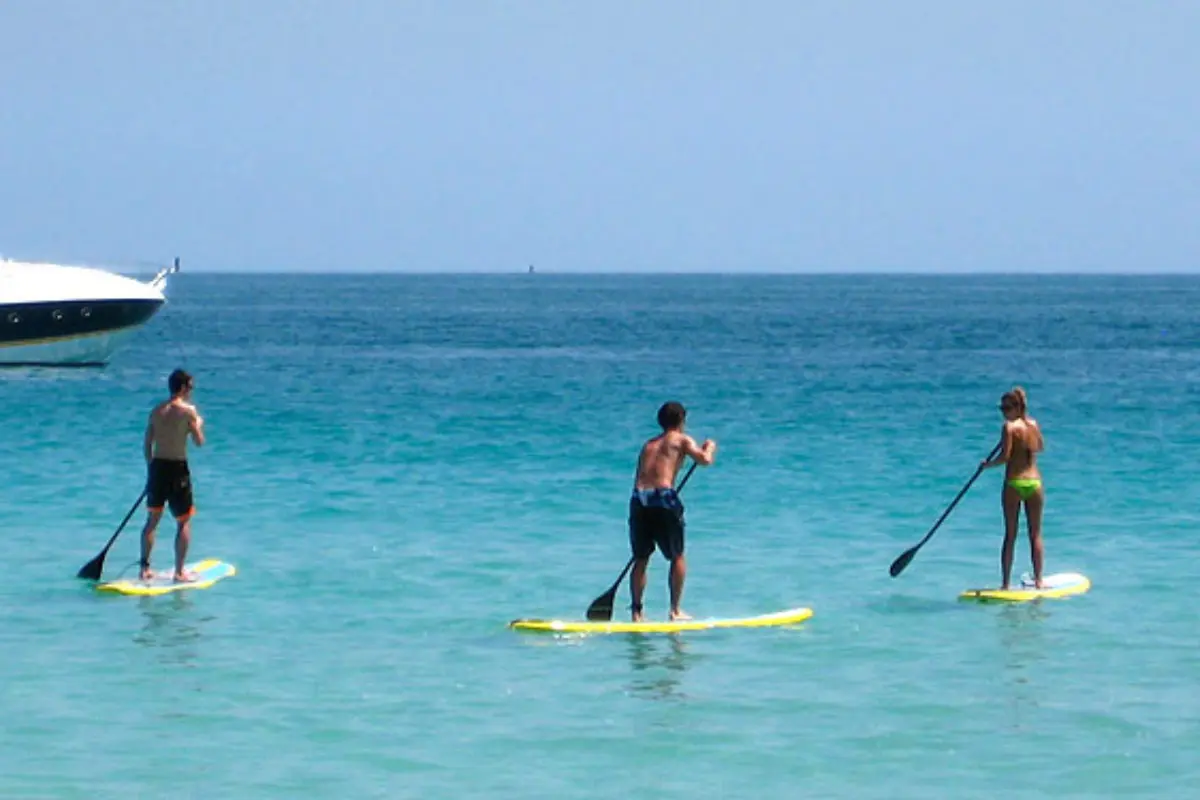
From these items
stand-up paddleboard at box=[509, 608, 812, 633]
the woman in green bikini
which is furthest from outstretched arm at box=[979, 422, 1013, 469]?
stand-up paddleboard at box=[509, 608, 812, 633]

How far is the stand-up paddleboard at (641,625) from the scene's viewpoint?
606 inches

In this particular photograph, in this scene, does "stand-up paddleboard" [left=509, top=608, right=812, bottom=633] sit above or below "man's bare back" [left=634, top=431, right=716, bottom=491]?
below

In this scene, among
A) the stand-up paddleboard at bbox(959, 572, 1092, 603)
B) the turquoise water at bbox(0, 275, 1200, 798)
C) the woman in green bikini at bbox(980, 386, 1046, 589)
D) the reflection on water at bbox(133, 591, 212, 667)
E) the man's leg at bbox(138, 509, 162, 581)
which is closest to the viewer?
the turquoise water at bbox(0, 275, 1200, 798)

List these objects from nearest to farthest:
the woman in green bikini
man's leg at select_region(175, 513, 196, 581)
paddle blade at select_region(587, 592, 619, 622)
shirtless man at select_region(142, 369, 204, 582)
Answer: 1. paddle blade at select_region(587, 592, 619, 622)
2. the woman in green bikini
3. shirtless man at select_region(142, 369, 204, 582)
4. man's leg at select_region(175, 513, 196, 581)

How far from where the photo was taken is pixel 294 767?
38.5 ft

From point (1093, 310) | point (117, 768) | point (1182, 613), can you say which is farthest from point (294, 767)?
point (1093, 310)

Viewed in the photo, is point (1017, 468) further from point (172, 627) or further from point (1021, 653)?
point (172, 627)

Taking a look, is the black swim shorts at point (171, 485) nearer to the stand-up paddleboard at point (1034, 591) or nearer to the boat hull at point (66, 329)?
the stand-up paddleboard at point (1034, 591)

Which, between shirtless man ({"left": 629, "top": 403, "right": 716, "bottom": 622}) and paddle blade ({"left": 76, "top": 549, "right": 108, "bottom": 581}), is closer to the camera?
shirtless man ({"left": 629, "top": 403, "right": 716, "bottom": 622})

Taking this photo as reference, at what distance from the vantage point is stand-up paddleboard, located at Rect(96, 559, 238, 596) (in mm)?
17094

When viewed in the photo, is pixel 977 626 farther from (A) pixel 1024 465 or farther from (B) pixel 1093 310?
(B) pixel 1093 310

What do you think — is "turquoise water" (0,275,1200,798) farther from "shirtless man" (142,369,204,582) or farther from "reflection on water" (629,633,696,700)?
"shirtless man" (142,369,204,582)

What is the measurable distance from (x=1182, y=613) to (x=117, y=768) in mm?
8654

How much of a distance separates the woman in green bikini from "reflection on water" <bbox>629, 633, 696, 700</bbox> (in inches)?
117
